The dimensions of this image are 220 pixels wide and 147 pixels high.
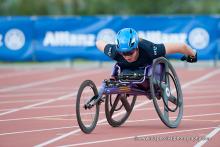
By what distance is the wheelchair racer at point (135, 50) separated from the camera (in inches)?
464

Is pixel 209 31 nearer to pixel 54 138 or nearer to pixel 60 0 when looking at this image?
pixel 54 138

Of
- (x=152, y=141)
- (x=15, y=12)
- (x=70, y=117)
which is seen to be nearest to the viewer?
(x=152, y=141)

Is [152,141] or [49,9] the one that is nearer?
[152,141]

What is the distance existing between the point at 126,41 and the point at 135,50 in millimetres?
215

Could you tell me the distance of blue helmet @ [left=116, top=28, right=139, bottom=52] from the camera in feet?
38.5

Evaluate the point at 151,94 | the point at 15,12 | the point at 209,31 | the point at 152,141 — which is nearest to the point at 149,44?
the point at 151,94

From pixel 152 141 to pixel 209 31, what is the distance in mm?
15849

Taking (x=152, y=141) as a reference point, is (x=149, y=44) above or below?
above

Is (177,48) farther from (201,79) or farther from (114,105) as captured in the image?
(201,79)

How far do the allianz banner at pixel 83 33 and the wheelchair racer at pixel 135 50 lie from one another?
14.0 meters

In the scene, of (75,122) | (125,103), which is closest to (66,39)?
(75,122)

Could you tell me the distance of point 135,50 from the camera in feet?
39.0

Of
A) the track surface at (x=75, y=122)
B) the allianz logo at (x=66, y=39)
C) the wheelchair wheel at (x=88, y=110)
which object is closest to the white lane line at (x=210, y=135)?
the track surface at (x=75, y=122)

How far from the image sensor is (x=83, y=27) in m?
26.7
